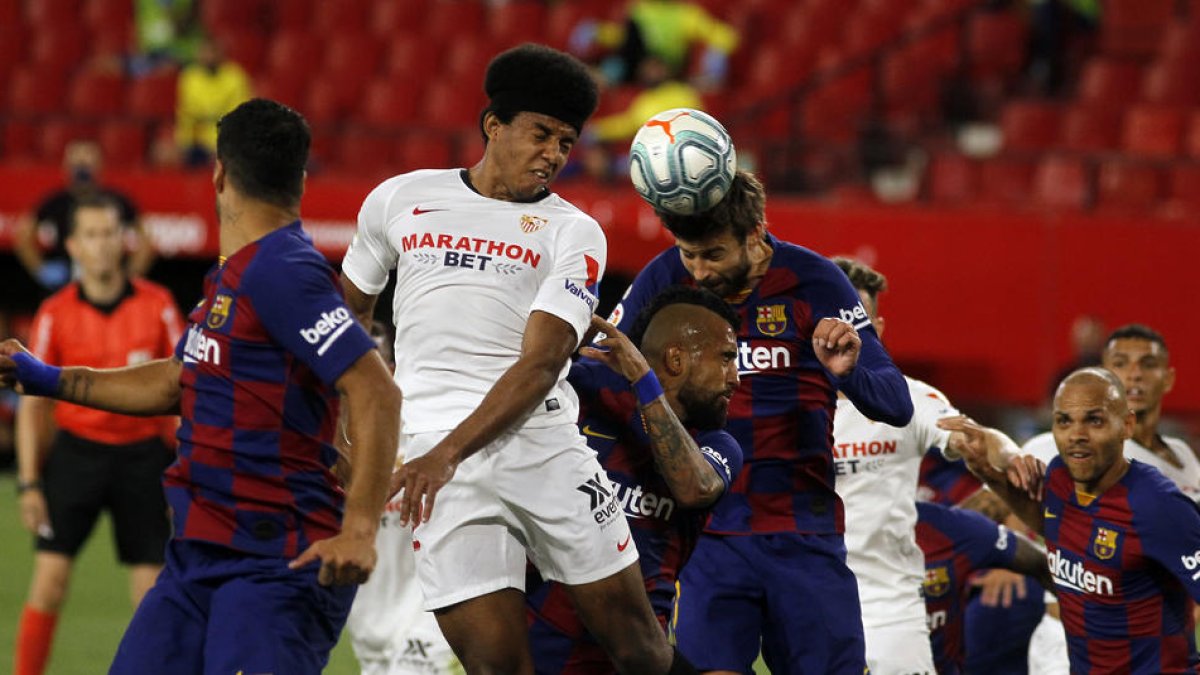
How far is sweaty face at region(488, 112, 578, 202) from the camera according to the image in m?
5.17

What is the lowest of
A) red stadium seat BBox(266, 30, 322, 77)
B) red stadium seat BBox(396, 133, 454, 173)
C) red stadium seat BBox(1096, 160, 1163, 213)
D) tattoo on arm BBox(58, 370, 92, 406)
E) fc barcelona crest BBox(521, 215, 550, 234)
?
tattoo on arm BBox(58, 370, 92, 406)

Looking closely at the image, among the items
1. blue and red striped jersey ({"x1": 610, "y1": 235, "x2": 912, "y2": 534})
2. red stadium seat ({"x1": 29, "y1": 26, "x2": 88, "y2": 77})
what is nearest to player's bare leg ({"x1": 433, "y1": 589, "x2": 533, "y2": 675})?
blue and red striped jersey ({"x1": 610, "y1": 235, "x2": 912, "y2": 534})

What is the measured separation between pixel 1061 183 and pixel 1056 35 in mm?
2519

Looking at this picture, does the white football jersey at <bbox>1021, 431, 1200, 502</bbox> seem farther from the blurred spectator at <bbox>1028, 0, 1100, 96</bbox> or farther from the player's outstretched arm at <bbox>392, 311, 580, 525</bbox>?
the blurred spectator at <bbox>1028, 0, 1100, 96</bbox>

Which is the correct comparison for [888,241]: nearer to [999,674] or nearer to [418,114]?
[418,114]

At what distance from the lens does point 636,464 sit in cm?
553

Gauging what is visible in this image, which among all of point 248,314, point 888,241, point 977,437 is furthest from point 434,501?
point 888,241

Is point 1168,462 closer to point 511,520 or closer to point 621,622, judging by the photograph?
point 621,622

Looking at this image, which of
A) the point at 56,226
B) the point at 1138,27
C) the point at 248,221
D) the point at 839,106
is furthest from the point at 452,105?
the point at 248,221

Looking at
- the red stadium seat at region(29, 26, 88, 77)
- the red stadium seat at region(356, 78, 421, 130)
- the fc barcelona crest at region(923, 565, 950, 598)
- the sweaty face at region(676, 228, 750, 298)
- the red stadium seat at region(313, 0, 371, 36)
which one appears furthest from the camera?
the red stadium seat at region(313, 0, 371, 36)

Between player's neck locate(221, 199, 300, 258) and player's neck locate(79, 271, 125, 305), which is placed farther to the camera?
player's neck locate(79, 271, 125, 305)

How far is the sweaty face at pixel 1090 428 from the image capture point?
243 inches

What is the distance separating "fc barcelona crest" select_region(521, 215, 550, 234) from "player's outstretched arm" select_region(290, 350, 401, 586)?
0.86m

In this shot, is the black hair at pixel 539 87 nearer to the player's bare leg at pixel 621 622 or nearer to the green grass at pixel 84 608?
the player's bare leg at pixel 621 622
